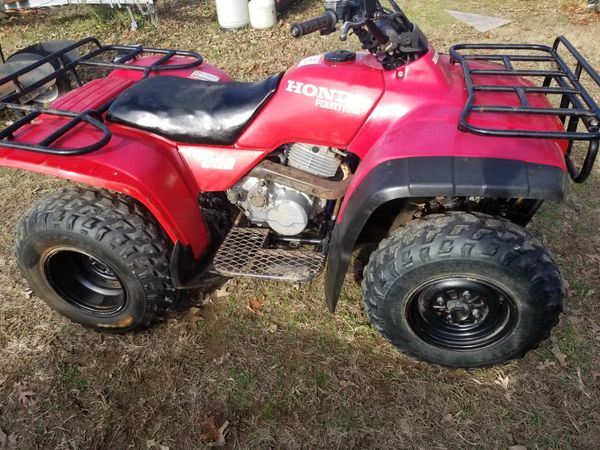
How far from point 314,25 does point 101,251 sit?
4.97 feet

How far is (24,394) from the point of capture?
2.71 metres

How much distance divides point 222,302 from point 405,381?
1.23 meters

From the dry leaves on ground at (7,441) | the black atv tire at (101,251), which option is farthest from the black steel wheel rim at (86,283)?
the dry leaves on ground at (7,441)

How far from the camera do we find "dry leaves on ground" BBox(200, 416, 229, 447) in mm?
2479

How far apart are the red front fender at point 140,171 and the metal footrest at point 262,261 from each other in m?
0.20

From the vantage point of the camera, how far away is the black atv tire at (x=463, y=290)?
2158 mm

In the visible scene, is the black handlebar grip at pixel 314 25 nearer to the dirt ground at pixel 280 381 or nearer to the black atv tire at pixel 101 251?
the black atv tire at pixel 101 251

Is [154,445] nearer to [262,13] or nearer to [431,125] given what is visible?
[431,125]

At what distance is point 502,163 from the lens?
2.06m

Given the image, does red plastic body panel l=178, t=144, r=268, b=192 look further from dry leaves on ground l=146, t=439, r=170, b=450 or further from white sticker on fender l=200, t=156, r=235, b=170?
dry leaves on ground l=146, t=439, r=170, b=450

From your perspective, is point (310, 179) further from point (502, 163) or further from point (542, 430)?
point (542, 430)

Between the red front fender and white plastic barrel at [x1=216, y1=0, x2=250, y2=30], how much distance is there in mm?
5301

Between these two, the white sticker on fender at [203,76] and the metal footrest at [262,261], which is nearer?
the metal footrest at [262,261]

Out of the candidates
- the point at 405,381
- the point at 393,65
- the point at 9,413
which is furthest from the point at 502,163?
the point at 9,413
